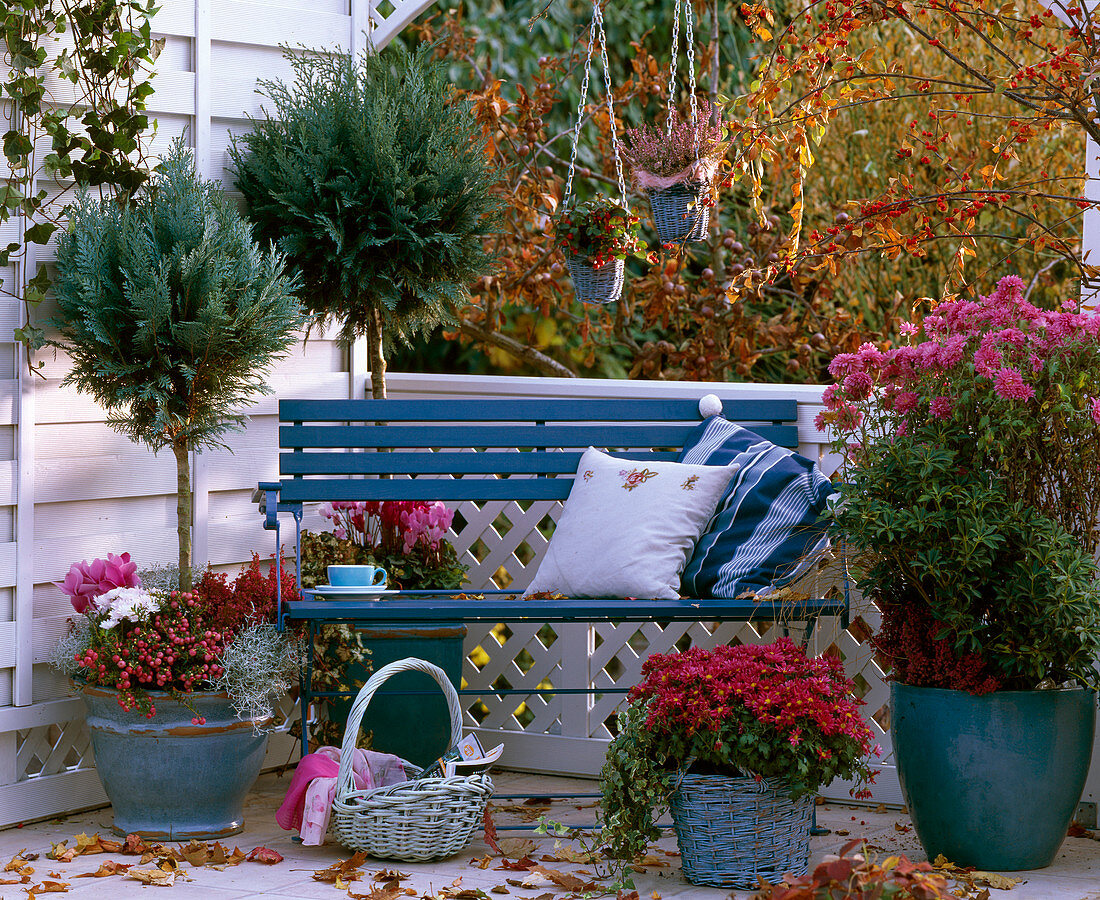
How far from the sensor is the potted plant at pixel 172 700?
2.84 m

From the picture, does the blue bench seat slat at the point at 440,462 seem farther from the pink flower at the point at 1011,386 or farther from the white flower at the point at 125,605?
the pink flower at the point at 1011,386

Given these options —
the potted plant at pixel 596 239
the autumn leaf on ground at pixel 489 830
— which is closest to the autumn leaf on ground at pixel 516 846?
the autumn leaf on ground at pixel 489 830

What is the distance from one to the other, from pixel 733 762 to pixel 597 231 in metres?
1.70

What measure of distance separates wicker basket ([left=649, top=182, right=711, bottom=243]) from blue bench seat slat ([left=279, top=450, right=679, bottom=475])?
0.67 metres

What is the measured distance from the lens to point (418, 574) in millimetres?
3543

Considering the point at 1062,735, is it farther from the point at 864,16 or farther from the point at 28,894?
the point at 28,894

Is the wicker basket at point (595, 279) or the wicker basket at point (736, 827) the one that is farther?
the wicker basket at point (595, 279)

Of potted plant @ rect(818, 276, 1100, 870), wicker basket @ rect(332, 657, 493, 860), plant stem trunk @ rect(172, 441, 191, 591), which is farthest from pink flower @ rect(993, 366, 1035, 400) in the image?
plant stem trunk @ rect(172, 441, 191, 591)

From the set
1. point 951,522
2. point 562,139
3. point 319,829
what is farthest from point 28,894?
point 562,139

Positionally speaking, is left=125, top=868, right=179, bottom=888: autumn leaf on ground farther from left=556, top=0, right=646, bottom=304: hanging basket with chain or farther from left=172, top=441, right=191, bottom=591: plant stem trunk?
left=556, top=0, right=646, bottom=304: hanging basket with chain

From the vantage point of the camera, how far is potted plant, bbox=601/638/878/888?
96.8 inches

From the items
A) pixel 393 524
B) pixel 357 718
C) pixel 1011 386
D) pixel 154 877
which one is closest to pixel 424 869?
pixel 357 718

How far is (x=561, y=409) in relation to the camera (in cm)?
349

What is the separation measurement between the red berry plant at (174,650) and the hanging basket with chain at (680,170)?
5.31ft
